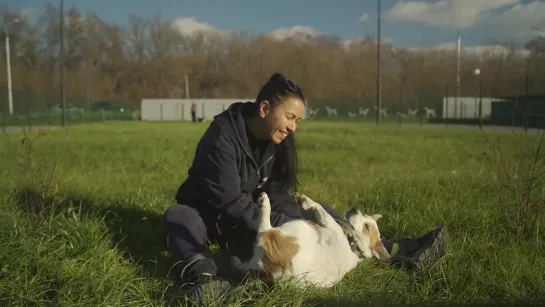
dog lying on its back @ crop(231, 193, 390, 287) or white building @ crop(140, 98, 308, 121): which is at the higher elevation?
white building @ crop(140, 98, 308, 121)

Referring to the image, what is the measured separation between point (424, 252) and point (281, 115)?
1173mm

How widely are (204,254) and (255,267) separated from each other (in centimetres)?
31

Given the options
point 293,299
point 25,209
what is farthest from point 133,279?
point 25,209

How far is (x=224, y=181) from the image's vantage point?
270 centimetres

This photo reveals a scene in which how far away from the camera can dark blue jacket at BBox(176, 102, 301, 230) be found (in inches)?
107

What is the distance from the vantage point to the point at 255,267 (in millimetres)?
2545

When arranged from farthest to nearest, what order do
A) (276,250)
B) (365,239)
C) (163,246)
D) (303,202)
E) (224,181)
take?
(163,246) < (303,202) < (365,239) < (224,181) < (276,250)

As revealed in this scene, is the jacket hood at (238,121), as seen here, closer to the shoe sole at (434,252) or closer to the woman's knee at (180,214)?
the woman's knee at (180,214)

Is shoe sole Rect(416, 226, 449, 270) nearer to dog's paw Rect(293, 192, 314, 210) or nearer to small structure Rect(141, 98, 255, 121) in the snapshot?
dog's paw Rect(293, 192, 314, 210)

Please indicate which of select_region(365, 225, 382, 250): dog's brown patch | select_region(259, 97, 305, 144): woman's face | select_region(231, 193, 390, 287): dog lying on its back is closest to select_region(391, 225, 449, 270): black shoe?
select_region(365, 225, 382, 250): dog's brown patch

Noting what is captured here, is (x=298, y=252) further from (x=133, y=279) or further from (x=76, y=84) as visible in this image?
(x=76, y=84)

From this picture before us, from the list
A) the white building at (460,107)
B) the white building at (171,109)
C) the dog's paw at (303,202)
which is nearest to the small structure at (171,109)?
the white building at (171,109)

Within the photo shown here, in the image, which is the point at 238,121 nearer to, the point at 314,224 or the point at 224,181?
the point at 224,181

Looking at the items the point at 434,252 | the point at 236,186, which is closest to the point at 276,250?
the point at 236,186
